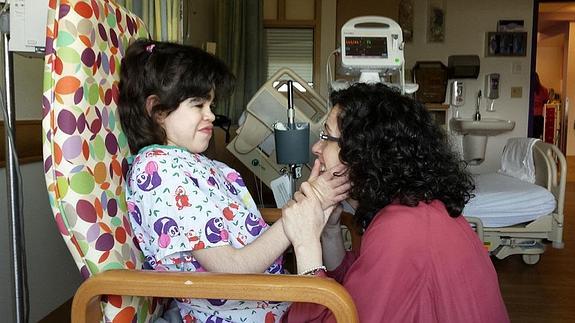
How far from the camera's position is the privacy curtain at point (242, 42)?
15.2ft

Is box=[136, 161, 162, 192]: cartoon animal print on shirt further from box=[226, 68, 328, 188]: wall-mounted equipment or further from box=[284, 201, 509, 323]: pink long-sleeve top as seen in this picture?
box=[226, 68, 328, 188]: wall-mounted equipment

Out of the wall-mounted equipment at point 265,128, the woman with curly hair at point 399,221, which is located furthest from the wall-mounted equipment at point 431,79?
the woman with curly hair at point 399,221

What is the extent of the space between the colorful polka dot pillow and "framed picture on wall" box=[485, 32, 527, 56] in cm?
491

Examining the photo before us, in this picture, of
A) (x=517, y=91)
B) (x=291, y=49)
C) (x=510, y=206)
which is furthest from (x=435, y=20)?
(x=510, y=206)

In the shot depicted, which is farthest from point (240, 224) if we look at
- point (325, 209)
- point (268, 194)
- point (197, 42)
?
point (197, 42)

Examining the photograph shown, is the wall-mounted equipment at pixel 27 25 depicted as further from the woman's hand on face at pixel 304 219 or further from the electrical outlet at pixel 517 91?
the electrical outlet at pixel 517 91

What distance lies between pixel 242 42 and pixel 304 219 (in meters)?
3.92

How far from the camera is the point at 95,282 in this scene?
2.69 feet

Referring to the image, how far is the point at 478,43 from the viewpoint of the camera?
17.1 feet

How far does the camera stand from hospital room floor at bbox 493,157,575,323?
2408 mm

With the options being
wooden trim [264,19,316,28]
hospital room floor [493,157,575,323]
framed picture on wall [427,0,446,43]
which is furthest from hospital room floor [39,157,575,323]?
wooden trim [264,19,316,28]

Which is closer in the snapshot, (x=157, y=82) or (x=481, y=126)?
(x=157, y=82)

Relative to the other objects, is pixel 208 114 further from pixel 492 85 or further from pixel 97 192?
pixel 492 85

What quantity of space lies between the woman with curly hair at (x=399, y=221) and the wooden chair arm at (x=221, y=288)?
16cm
